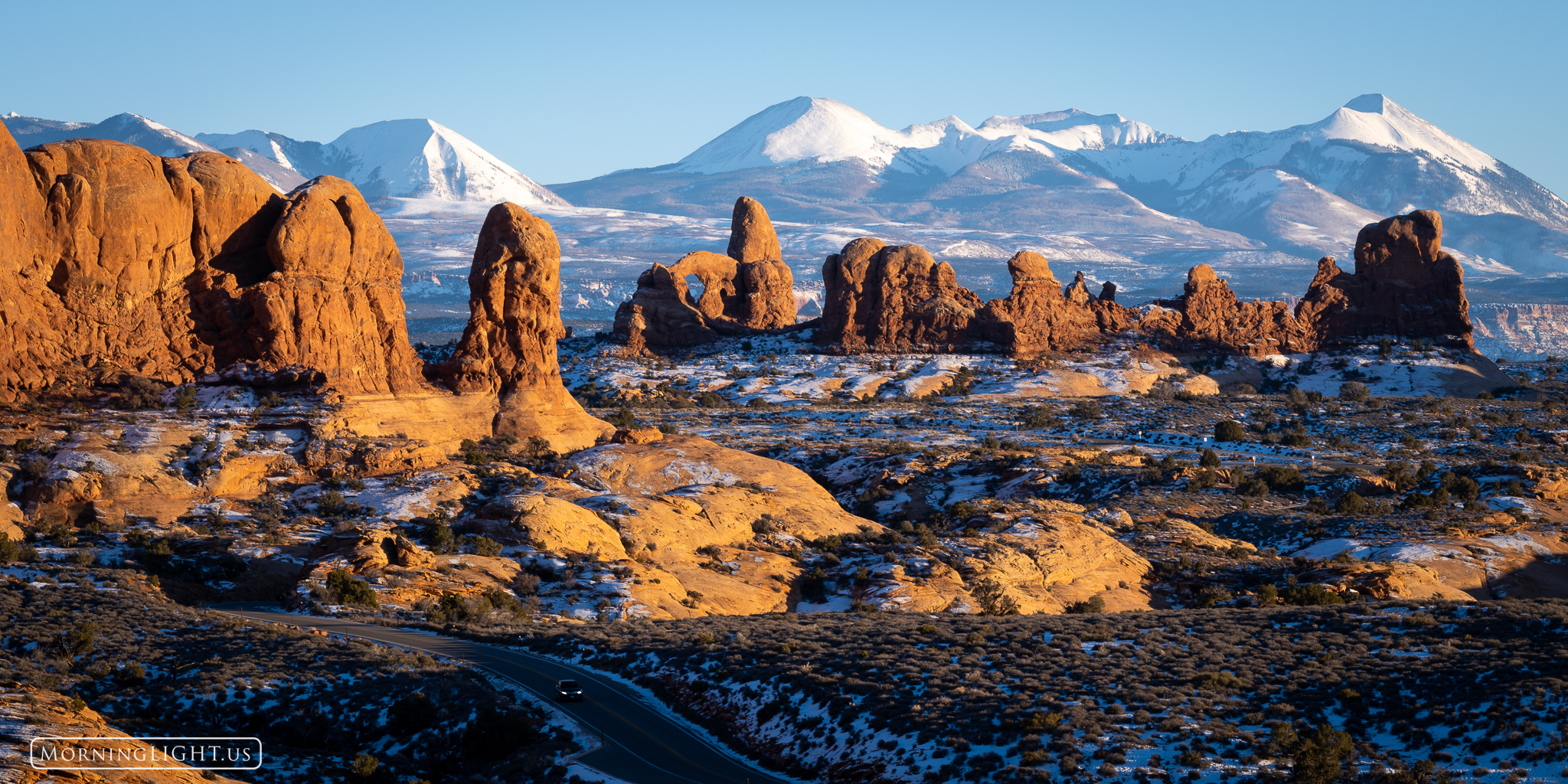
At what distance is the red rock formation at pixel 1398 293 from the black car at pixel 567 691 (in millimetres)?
94708

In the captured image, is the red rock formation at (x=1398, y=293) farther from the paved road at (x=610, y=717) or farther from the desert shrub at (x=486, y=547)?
the paved road at (x=610, y=717)

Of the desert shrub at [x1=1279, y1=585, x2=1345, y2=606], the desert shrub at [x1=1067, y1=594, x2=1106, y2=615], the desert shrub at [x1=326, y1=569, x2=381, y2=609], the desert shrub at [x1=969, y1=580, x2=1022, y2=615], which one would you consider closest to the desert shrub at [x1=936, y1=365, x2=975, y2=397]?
the desert shrub at [x1=969, y1=580, x2=1022, y2=615]

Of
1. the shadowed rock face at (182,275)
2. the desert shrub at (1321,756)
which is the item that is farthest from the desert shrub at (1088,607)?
the shadowed rock face at (182,275)

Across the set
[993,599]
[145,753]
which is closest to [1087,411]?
[993,599]

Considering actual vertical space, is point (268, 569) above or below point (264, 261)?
below

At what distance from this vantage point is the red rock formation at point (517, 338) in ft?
171

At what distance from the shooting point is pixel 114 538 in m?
38.4

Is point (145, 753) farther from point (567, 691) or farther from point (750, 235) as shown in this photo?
point (750, 235)

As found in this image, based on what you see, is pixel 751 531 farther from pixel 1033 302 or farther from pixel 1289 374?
pixel 1289 374

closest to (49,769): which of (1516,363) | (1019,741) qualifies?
(1019,741)

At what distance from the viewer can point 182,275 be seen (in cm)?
4675

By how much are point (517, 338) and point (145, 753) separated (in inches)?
1328

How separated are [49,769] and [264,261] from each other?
34707mm

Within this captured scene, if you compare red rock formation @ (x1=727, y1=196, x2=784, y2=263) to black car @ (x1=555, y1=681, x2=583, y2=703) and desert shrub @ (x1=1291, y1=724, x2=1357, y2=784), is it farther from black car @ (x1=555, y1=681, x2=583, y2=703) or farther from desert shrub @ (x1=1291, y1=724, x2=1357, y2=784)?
desert shrub @ (x1=1291, y1=724, x2=1357, y2=784)
